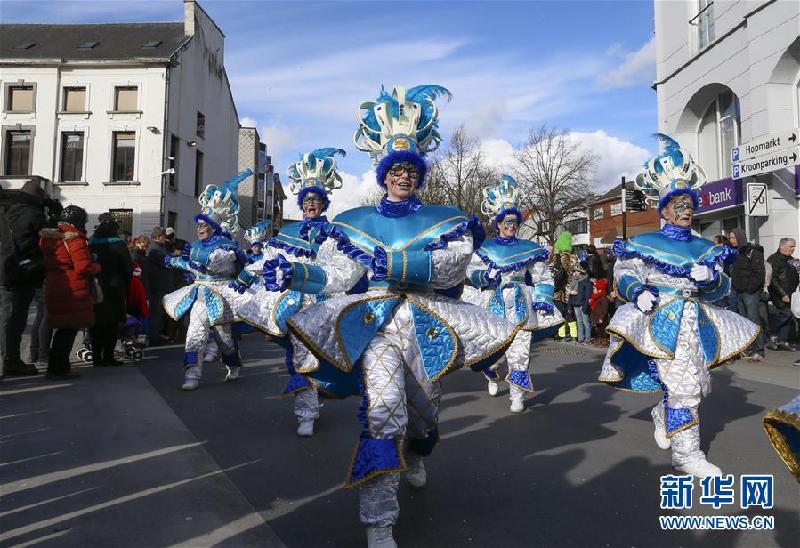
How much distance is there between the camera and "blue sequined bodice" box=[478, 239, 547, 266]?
263 inches

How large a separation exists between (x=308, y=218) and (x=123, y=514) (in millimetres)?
3270

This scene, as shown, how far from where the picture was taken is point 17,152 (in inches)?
1146

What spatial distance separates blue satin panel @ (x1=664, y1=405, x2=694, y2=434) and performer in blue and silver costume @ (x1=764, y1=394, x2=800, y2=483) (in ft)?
7.71

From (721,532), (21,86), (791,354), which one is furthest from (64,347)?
(21,86)

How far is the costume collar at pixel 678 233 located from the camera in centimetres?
481

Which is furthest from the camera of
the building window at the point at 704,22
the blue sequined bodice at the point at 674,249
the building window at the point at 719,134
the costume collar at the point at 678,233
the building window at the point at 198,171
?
the building window at the point at 198,171

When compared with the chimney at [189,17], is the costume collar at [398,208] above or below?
below

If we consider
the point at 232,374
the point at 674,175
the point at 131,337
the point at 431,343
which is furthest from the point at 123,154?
the point at 431,343

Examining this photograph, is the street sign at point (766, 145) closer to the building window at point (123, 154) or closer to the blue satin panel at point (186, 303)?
the blue satin panel at point (186, 303)

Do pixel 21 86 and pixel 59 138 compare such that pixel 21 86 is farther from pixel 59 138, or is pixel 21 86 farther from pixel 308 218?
pixel 308 218

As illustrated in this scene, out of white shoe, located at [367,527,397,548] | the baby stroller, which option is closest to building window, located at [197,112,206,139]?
the baby stroller

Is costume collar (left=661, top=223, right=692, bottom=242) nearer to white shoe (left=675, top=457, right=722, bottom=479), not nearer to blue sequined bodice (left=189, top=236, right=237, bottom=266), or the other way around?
white shoe (left=675, top=457, right=722, bottom=479)

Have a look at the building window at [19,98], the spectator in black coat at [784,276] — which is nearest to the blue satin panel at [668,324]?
the spectator in black coat at [784,276]

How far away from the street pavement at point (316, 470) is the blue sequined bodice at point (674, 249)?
1544 mm
